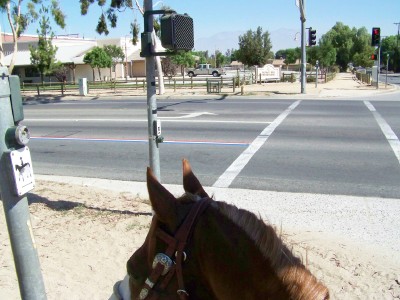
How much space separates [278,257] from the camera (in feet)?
4.96

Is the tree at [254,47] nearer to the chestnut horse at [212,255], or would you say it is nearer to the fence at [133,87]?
the fence at [133,87]

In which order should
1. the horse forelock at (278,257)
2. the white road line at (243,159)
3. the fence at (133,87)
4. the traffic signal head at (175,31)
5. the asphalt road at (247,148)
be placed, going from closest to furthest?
the horse forelock at (278,257)
the traffic signal head at (175,31)
the white road line at (243,159)
the asphalt road at (247,148)
the fence at (133,87)

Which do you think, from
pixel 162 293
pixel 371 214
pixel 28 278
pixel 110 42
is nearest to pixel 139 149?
pixel 371 214

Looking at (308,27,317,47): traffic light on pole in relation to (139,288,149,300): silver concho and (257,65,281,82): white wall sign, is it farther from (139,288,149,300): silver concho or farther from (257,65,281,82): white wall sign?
(139,288,149,300): silver concho

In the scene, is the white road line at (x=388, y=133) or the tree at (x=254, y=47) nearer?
the white road line at (x=388, y=133)

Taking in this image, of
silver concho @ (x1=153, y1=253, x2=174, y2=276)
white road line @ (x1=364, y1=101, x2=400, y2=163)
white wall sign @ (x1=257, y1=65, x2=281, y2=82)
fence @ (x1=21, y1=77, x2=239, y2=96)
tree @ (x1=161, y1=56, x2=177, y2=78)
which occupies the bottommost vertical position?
white road line @ (x1=364, y1=101, x2=400, y2=163)

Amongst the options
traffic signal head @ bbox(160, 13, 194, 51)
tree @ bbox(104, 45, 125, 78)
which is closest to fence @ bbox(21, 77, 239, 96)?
tree @ bbox(104, 45, 125, 78)

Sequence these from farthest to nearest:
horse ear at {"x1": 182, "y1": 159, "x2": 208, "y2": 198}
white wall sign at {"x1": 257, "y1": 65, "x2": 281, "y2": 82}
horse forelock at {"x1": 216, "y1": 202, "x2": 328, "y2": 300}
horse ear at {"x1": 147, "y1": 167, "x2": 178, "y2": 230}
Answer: white wall sign at {"x1": 257, "y1": 65, "x2": 281, "y2": 82} → horse ear at {"x1": 182, "y1": 159, "x2": 208, "y2": 198} → horse ear at {"x1": 147, "y1": 167, "x2": 178, "y2": 230} → horse forelock at {"x1": 216, "y1": 202, "x2": 328, "y2": 300}

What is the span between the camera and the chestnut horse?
1504 millimetres

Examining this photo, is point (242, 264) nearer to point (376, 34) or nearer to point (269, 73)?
point (376, 34)

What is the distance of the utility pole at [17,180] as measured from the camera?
2.73m

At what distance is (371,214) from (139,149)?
20.7 feet

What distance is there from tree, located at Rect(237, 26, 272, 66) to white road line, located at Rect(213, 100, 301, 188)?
3894 centimetres

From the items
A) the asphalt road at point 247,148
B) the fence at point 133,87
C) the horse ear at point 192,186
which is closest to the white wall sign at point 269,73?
the fence at point 133,87
